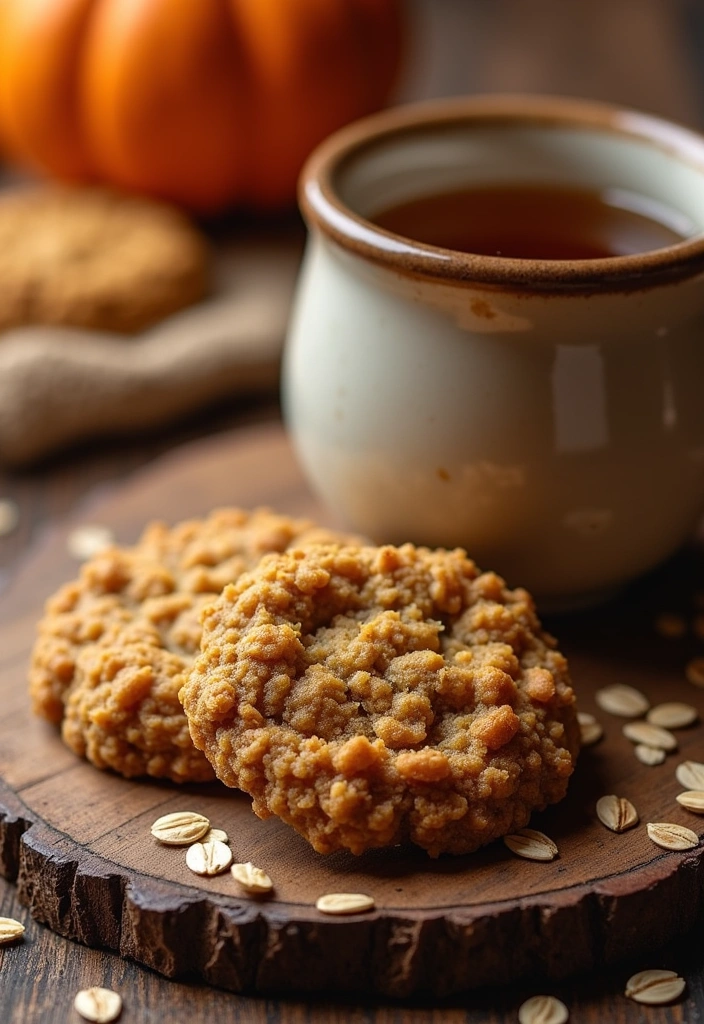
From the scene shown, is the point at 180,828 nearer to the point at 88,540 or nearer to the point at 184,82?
the point at 88,540

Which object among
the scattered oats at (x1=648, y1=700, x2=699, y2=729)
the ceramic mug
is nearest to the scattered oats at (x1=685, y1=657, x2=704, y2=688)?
the scattered oats at (x1=648, y1=700, x2=699, y2=729)

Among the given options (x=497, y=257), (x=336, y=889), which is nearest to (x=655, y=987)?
(x=336, y=889)

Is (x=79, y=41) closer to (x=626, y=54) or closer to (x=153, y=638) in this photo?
(x=153, y=638)

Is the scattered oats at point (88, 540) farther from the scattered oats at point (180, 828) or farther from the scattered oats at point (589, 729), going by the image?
the scattered oats at point (589, 729)

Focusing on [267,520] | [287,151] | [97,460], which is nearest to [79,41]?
[287,151]

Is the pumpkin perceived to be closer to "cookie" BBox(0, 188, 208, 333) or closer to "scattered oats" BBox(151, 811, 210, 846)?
"cookie" BBox(0, 188, 208, 333)

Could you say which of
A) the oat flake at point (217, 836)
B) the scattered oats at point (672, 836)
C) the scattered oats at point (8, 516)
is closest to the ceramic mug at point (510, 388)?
the scattered oats at point (672, 836)
